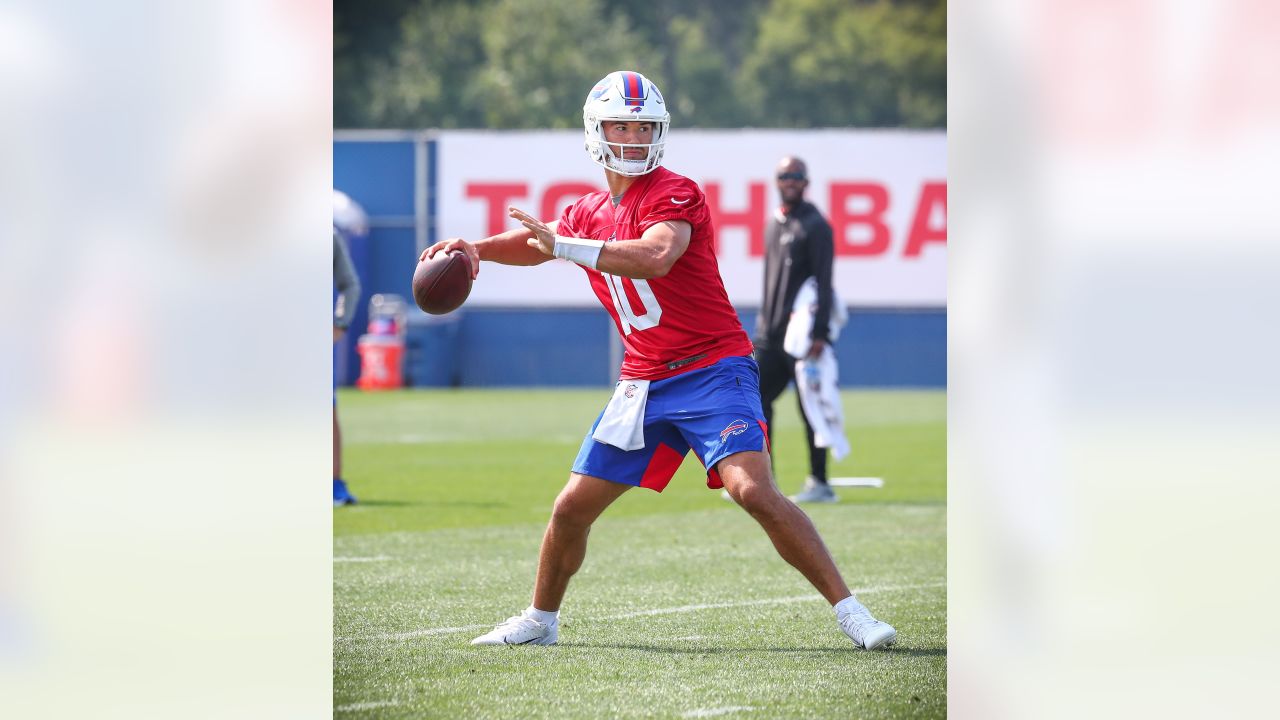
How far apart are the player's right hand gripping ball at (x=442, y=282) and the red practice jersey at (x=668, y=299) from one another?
0.39 meters

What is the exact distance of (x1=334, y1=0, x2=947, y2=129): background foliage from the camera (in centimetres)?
4688

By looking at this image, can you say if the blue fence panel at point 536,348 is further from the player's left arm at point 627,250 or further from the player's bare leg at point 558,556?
the player's left arm at point 627,250

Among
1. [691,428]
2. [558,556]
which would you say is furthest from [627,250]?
[558,556]

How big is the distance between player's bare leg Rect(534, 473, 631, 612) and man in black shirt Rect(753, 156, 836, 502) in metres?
4.95

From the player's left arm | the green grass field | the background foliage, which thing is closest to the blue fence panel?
the green grass field

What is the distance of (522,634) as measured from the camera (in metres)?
6.14

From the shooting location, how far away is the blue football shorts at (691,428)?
591 cm

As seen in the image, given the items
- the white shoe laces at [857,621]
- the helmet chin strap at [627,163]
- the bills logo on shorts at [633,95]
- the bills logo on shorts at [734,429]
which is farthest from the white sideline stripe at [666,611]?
the bills logo on shorts at [633,95]

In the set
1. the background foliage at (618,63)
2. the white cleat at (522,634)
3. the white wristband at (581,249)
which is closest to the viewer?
the white wristband at (581,249)

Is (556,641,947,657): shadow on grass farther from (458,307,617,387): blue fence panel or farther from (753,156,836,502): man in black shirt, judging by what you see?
(458,307,617,387): blue fence panel
